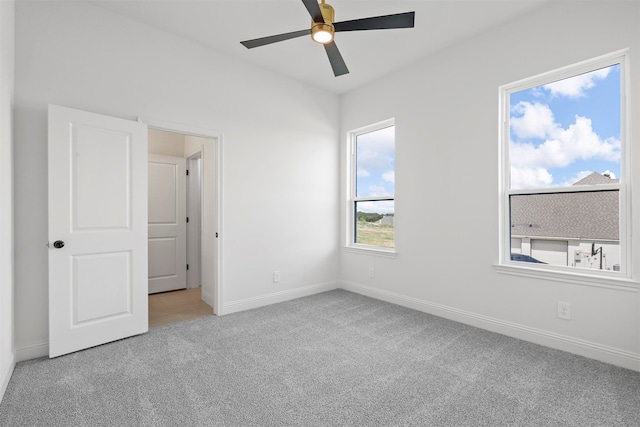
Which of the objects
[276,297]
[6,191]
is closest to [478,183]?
[276,297]

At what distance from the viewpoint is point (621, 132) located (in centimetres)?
234

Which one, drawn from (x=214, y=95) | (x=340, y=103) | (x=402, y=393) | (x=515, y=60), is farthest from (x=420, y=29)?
(x=402, y=393)

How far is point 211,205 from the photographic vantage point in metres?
3.91

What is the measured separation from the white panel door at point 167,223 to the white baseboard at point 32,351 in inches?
78.8

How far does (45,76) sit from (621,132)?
453 centimetres

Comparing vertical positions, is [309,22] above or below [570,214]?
above

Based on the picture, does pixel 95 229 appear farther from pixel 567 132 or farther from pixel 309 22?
pixel 567 132

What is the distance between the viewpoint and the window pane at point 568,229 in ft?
7.88

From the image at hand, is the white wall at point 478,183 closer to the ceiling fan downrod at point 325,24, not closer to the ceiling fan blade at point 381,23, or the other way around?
the ceiling fan blade at point 381,23

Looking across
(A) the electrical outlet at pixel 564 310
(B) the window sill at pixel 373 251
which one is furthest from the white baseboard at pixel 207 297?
(A) the electrical outlet at pixel 564 310

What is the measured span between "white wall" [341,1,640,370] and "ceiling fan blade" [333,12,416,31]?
1337 millimetres

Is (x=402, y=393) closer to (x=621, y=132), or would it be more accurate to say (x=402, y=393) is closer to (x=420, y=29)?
(x=621, y=132)

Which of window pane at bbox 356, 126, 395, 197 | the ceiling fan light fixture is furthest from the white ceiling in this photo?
window pane at bbox 356, 126, 395, 197

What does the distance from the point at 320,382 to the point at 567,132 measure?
2.84 metres
